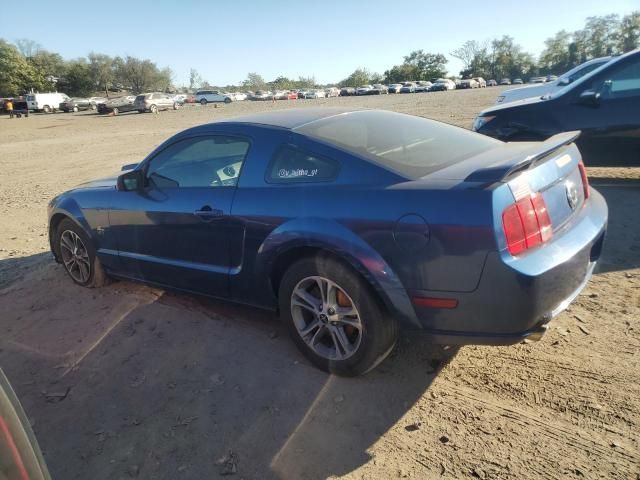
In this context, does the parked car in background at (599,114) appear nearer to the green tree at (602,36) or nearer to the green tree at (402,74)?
the green tree at (602,36)

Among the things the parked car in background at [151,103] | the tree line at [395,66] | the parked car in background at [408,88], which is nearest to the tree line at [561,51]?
the tree line at [395,66]

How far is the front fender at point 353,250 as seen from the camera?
8.30 feet

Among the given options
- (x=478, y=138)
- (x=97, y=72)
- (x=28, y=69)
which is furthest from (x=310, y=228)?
(x=97, y=72)

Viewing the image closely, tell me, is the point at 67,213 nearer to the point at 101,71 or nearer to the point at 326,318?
the point at 326,318

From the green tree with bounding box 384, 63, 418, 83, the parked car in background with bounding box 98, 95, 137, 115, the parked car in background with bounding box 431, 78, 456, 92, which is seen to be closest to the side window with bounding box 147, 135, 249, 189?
the parked car in background with bounding box 98, 95, 137, 115

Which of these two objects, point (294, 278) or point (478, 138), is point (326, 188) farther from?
point (478, 138)

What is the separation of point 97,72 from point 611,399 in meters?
97.5

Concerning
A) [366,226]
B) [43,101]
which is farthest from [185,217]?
[43,101]

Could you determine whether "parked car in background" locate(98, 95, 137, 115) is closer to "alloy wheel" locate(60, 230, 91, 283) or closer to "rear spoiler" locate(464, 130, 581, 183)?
"alloy wheel" locate(60, 230, 91, 283)

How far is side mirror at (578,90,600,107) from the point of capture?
6090 millimetres

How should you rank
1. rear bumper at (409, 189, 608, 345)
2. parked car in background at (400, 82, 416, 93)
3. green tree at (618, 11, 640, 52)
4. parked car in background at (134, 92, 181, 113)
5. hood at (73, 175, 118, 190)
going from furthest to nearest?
green tree at (618, 11, 640, 52), parked car in background at (400, 82, 416, 93), parked car in background at (134, 92, 181, 113), hood at (73, 175, 118, 190), rear bumper at (409, 189, 608, 345)

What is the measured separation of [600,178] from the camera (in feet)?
22.5

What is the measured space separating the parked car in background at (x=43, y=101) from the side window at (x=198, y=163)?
55549 millimetres

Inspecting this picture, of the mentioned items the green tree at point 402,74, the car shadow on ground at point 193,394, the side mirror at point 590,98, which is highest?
the green tree at point 402,74
